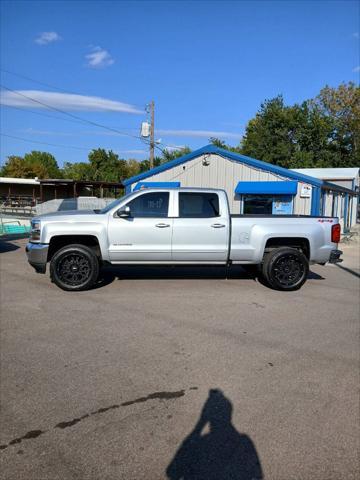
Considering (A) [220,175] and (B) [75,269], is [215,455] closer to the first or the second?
(B) [75,269]

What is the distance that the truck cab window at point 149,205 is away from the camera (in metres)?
7.96

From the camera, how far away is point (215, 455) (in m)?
2.86

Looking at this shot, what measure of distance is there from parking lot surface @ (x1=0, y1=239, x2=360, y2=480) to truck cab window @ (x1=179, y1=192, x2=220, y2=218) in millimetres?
1725

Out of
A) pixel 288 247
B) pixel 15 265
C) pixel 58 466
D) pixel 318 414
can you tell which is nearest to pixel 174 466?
pixel 58 466

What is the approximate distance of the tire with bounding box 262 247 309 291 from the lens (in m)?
8.00

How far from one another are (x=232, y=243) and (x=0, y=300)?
167 inches

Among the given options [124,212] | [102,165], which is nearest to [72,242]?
[124,212]

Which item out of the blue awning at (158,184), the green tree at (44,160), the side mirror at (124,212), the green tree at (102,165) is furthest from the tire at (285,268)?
the green tree at (44,160)

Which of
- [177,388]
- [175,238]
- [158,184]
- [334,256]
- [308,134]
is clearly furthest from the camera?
[308,134]

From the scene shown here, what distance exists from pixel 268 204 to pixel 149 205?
11.0 metres

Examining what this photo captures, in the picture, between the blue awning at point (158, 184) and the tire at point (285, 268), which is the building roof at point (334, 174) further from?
the tire at point (285, 268)

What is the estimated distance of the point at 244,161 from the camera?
17875 mm

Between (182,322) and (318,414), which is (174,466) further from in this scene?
(182,322)

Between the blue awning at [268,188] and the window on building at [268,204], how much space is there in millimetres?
564
